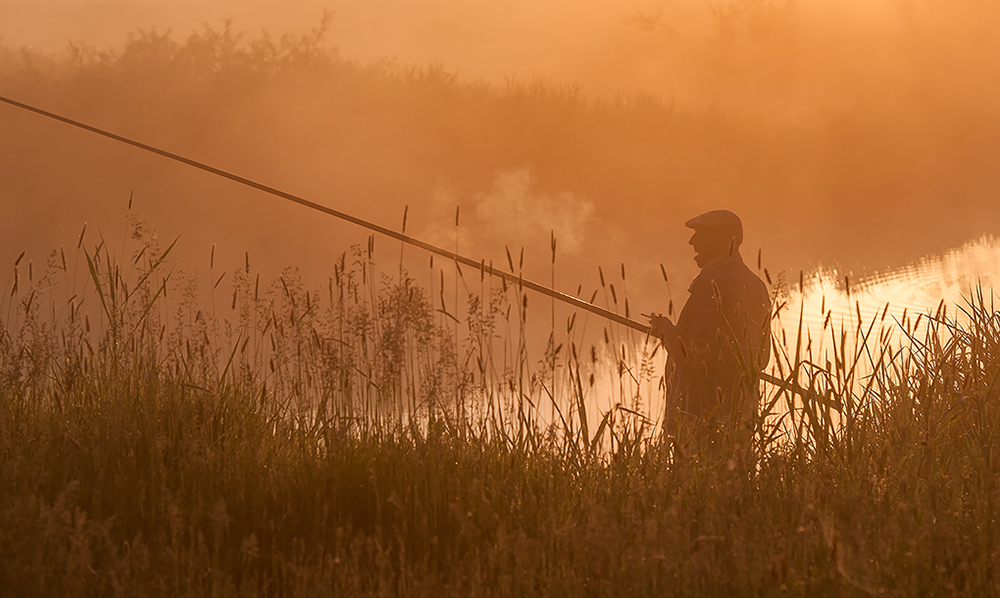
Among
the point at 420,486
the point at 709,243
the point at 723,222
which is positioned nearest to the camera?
the point at 420,486

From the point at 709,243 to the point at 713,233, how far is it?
0.07 metres

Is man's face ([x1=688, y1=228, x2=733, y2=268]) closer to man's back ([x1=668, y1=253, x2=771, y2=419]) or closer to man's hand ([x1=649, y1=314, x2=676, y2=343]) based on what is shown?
man's back ([x1=668, y1=253, x2=771, y2=419])

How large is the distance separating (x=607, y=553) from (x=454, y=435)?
3.82 ft

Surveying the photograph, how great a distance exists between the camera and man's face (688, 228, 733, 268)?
5.29 m

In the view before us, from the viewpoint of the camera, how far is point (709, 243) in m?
5.34

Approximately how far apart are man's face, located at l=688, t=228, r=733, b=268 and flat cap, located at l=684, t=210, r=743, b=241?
4 cm

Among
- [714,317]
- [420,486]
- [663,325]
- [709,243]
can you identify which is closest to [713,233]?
[709,243]

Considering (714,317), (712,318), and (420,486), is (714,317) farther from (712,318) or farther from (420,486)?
(420,486)

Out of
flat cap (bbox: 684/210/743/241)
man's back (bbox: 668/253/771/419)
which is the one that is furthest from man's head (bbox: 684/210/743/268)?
man's back (bbox: 668/253/771/419)

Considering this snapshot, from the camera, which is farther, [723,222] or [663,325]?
[723,222]

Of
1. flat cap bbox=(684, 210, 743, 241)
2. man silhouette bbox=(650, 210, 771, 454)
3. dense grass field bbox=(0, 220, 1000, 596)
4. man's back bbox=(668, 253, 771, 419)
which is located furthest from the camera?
flat cap bbox=(684, 210, 743, 241)

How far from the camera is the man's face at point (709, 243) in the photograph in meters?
5.29

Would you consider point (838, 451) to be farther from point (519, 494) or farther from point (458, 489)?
point (458, 489)

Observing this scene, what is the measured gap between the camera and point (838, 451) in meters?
3.39
